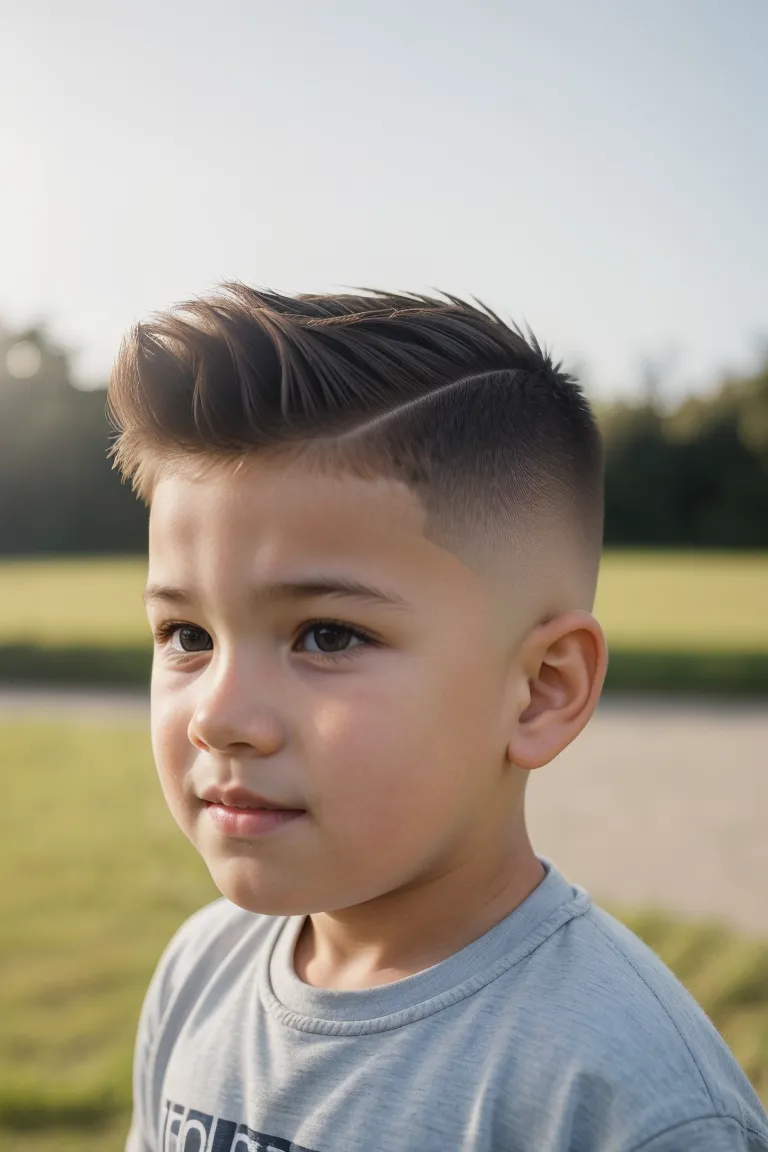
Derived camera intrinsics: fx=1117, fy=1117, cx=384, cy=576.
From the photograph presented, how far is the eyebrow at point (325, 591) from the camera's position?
1.28 meters

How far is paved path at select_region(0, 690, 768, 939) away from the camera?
4.86m

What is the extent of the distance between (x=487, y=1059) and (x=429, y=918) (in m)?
0.21

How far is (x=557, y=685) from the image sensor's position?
1459 millimetres

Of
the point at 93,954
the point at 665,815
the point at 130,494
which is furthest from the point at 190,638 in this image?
the point at 130,494

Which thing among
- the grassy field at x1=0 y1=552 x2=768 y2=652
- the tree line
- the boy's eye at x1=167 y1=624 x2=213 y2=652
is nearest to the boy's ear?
the boy's eye at x1=167 y1=624 x2=213 y2=652

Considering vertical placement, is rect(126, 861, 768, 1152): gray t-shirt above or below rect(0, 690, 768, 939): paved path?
above

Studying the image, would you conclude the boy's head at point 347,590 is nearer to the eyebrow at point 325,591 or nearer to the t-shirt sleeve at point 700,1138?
the eyebrow at point 325,591

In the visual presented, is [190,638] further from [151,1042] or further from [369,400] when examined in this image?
[151,1042]

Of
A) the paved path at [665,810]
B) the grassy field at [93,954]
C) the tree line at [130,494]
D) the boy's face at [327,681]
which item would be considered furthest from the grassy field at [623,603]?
the boy's face at [327,681]

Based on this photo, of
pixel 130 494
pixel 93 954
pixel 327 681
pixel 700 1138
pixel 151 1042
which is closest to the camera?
pixel 700 1138

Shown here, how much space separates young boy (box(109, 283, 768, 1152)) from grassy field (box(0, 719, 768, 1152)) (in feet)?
5.63

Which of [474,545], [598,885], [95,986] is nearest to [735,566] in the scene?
[598,885]

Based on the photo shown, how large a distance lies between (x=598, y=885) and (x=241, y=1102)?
12.2 feet

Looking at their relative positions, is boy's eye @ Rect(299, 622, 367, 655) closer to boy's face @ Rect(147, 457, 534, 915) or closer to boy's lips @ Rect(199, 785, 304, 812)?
boy's face @ Rect(147, 457, 534, 915)
